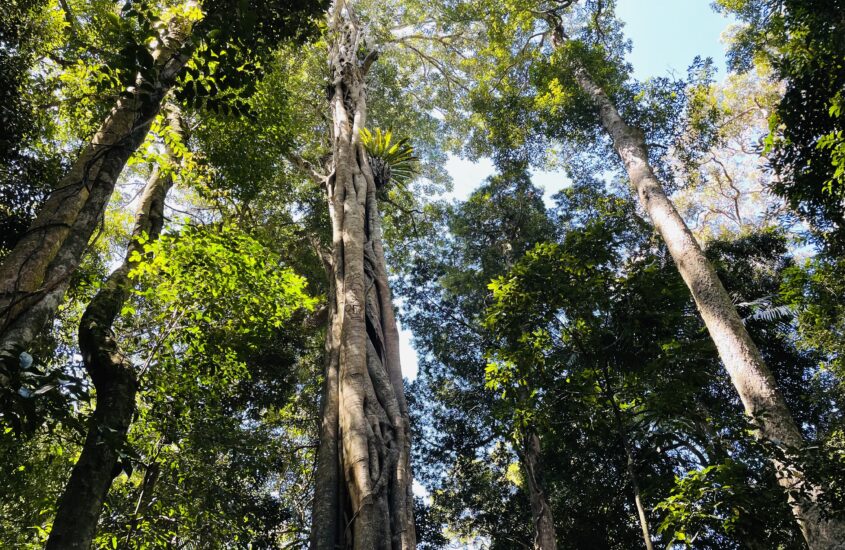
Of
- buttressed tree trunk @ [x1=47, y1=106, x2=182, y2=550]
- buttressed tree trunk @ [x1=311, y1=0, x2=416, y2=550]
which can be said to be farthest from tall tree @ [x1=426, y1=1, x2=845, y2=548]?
buttressed tree trunk @ [x1=47, y1=106, x2=182, y2=550]

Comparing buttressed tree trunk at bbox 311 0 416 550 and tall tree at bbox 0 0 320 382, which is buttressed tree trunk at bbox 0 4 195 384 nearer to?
tall tree at bbox 0 0 320 382

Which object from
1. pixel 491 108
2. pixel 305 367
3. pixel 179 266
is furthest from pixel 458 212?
pixel 179 266

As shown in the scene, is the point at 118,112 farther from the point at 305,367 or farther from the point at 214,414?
the point at 305,367

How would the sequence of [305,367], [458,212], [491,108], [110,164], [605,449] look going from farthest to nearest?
[458,212] → [491,108] → [305,367] → [605,449] → [110,164]

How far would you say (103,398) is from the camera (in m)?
3.79

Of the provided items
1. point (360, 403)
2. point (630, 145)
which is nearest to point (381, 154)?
point (630, 145)

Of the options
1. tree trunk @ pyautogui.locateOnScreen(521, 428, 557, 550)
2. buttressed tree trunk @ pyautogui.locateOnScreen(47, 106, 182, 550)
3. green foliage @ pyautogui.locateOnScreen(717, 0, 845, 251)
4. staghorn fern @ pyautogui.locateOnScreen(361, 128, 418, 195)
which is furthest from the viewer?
tree trunk @ pyautogui.locateOnScreen(521, 428, 557, 550)

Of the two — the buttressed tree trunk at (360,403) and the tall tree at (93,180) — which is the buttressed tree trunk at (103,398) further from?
the buttressed tree trunk at (360,403)

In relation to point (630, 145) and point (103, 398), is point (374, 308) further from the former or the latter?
point (630, 145)

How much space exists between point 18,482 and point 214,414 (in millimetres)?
1690

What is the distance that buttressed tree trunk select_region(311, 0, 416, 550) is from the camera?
3570 millimetres

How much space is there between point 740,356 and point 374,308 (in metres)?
3.65

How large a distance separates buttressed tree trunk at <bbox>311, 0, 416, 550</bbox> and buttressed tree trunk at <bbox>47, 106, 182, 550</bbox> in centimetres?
141

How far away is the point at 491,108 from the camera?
11.1 metres
